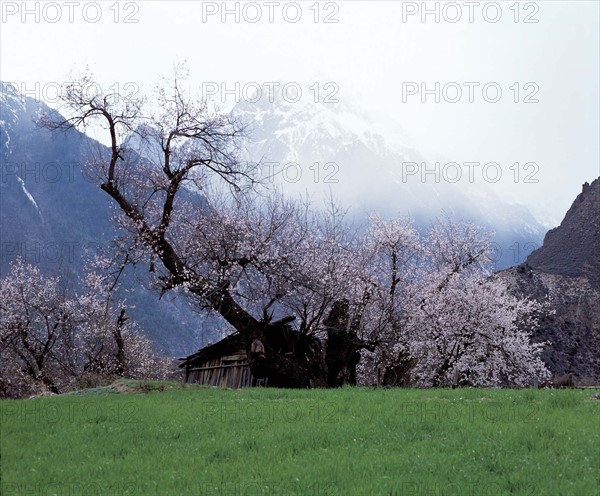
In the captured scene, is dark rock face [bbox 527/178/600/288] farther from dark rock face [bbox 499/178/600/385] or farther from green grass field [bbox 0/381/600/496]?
green grass field [bbox 0/381/600/496]

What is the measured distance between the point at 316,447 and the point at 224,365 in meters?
30.3

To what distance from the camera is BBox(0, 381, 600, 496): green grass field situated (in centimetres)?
996

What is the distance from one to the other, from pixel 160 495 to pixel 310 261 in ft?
74.7

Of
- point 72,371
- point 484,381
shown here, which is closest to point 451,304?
point 484,381

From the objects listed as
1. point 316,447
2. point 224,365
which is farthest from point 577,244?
point 316,447

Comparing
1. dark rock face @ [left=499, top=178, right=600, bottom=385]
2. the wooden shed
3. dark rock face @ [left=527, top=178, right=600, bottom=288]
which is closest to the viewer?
the wooden shed

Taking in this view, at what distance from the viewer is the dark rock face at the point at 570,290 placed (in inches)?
1997

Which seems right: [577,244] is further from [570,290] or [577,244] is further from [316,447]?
[316,447]

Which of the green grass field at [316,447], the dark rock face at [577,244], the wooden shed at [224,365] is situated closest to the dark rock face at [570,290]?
the dark rock face at [577,244]

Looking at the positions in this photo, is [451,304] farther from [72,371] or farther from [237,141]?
[72,371]

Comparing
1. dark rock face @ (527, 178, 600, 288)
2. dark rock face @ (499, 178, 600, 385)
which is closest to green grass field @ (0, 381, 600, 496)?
dark rock face @ (499, 178, 600, 385)

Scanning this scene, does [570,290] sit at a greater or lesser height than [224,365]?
greater

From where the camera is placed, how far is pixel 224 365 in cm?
4197

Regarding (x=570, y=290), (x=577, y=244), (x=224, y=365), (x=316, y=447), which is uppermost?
(x=577, y=244)
